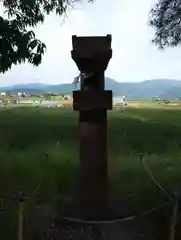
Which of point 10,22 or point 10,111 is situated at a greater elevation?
point 10,22

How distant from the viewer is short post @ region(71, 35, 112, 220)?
154 inches

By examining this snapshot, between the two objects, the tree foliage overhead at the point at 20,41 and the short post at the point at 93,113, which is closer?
the short post at the point at 93,113

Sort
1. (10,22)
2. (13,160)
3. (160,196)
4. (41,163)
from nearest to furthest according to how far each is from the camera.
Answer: (160,196), (41,163), (13,160), (10,22)

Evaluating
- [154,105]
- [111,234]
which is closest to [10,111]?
[154,105]

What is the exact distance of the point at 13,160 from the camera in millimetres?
8047

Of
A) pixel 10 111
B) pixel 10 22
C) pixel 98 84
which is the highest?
pixel 10 22

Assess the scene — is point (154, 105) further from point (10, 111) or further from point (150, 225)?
point (150, 225)

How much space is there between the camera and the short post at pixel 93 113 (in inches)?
154

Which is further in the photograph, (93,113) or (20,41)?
(20,41)

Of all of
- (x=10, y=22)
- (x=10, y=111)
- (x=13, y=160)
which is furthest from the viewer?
(x=10, y=111)

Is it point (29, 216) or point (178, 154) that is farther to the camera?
point (178, 154)

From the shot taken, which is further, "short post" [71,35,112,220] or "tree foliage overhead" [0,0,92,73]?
"tree foliage overhead" [0,0,92,73]

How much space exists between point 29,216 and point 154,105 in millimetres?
22962

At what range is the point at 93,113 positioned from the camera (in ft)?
13.2
